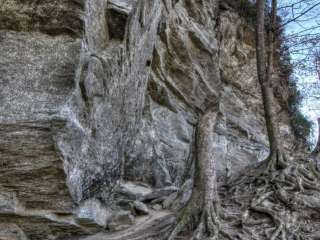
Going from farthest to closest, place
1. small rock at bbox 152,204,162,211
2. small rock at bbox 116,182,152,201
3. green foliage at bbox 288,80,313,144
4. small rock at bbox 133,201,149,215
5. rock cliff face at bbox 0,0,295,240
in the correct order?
green foliage at bbox 288,80,313,144, small rock at bbox 116,182,152,201, small rock at bbox 152,204,162,211, small rock at bbox 133,201,149,215, rock cliff face at bbox 0,0,295,240

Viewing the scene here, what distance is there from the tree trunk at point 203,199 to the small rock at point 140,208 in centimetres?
173

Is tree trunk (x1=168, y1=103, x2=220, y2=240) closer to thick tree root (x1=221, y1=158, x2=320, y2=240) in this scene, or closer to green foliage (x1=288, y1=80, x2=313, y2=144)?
thick tree root (x1=221, y1=158, x2=320, y2=240)

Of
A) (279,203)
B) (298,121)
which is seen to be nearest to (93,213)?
(279,203)

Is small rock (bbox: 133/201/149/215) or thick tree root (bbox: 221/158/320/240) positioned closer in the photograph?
thick tree root (bbox: 221/158/320/240)

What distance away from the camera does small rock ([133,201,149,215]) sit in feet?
23.6

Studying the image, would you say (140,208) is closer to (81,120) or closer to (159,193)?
(159,193)

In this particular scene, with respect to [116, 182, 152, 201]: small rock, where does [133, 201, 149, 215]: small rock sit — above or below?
below

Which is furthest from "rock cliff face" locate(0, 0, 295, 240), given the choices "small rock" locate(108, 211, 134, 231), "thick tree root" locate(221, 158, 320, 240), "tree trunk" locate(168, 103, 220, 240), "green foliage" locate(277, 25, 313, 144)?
"green foliage" locate(277, 25, 313, 144)

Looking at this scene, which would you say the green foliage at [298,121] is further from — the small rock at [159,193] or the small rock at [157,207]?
the small rock at [157,207]

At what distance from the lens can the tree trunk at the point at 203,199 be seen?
5.31 m

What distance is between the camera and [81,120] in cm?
614

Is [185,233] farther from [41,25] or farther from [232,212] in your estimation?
[41,25]

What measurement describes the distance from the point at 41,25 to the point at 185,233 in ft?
12.5

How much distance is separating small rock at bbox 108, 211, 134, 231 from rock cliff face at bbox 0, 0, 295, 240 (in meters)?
0.02
